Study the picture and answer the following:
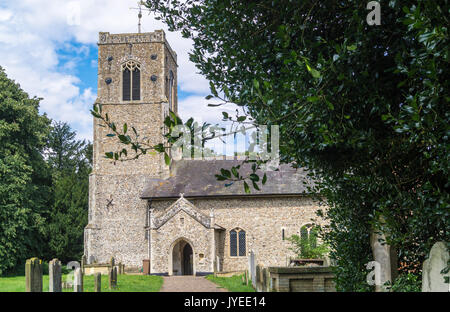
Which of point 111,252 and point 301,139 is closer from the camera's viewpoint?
point 301,139

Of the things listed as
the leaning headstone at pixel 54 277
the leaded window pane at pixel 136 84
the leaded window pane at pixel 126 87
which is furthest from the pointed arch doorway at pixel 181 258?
the leaning headstone at pixel 54 277

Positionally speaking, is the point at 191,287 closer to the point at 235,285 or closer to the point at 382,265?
the point at 235,285

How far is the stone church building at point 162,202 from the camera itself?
88.4 feet

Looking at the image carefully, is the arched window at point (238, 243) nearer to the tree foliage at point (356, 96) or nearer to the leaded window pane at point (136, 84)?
the leaded window pane at point (136, 84)

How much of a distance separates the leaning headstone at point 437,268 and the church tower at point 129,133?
2638cm

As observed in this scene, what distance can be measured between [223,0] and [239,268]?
23.8m

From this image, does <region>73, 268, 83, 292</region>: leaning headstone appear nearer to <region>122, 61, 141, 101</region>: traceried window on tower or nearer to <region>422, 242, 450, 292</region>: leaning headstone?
<region>422, 242, 450, 292</region>: leaning headstone

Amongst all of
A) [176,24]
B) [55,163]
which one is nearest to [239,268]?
[176,24]

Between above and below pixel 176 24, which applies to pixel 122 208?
below

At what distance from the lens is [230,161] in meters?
32.3

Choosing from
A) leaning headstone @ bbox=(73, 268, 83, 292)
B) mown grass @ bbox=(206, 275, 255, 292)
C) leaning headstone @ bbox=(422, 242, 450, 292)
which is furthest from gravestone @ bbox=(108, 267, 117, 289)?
leaning headstone @ bbox=(422, 242, 450, 292)

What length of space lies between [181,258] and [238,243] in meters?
3.62

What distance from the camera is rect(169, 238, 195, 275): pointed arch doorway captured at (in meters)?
27.2
